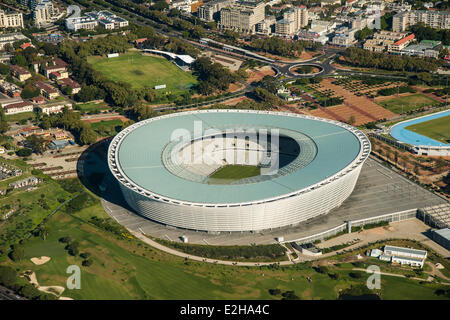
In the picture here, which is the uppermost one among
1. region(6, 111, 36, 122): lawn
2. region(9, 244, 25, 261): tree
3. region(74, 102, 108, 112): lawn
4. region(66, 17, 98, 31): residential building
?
region(66, 17, 98, 31): residential building

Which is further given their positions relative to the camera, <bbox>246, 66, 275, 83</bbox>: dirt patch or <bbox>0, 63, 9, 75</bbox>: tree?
<bbox>246, 66, 275, 83</bbox>: dirt patch

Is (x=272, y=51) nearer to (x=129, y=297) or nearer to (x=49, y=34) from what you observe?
(x=49, y=34)

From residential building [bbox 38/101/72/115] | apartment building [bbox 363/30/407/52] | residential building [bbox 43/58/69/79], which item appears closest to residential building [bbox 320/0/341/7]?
apartment building [bbox 363/30/407/52]

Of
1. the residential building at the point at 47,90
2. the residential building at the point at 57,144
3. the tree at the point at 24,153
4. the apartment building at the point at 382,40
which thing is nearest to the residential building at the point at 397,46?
the apartment building at the point at 382,40

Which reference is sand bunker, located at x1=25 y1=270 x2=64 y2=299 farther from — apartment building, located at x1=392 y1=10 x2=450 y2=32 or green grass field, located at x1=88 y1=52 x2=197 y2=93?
apartment building, located at x1=392 y1=10 x2=450 y2=32

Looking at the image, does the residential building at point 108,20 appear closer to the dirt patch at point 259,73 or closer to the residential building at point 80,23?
the residential building at point 80,23

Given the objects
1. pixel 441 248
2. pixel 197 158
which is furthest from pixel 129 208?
pixel 441 248
